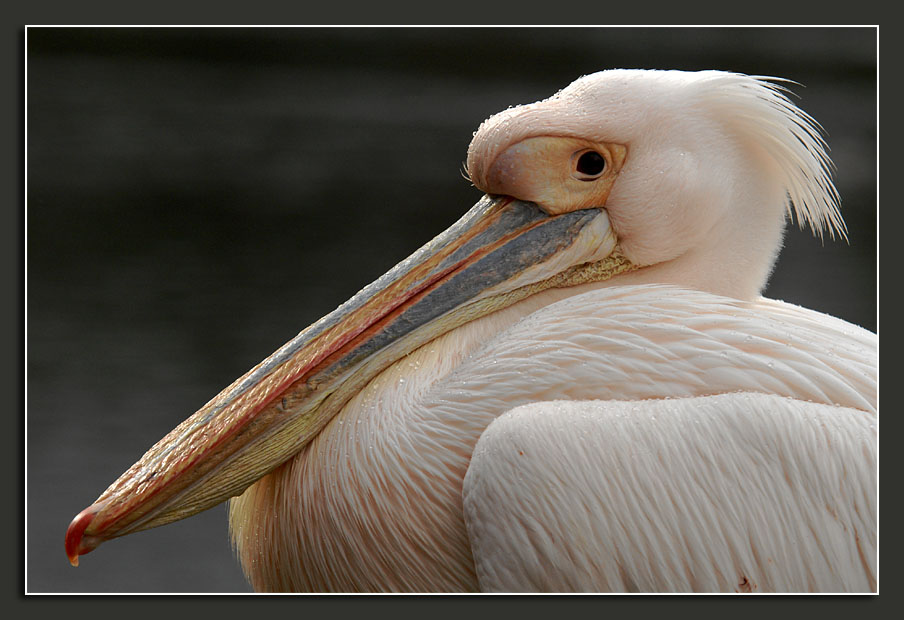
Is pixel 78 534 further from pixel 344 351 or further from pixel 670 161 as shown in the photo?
pixel 670 161

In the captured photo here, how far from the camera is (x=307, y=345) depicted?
196cm

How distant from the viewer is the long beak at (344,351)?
1896 mm

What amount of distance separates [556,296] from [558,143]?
29 centimetres

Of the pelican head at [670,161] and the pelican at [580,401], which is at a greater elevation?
the pelican head at [670,161]

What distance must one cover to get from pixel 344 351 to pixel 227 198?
3936 millimetres

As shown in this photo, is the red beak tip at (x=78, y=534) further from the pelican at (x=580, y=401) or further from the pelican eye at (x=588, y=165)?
the pelican eye at (x=588, y=165)

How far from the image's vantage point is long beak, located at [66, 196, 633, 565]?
1.90 meters

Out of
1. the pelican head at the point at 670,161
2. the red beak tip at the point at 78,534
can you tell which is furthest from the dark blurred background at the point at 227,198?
the red beak tip at the point at 78,534

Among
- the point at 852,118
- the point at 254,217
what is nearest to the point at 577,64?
the point at 852,118

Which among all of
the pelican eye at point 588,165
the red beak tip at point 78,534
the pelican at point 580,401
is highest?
the pelican eye at point 588,165

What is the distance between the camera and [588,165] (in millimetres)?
1953

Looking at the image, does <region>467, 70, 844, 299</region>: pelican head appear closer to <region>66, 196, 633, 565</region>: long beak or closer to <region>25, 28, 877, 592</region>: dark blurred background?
<region>66, 196, 633, 565</region>: long beak

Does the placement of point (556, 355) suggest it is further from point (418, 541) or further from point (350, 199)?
point (350, 199)

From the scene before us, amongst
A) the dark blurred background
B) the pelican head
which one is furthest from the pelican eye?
the dark blurred background
